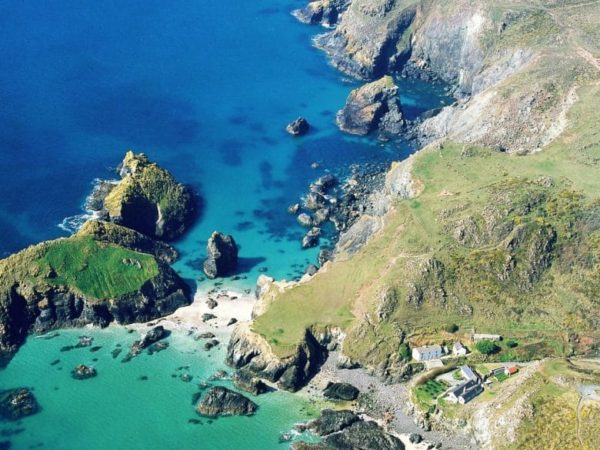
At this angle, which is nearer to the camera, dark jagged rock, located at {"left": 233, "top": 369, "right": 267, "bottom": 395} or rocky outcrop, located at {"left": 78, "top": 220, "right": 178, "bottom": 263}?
dark jagged rock, located at {"left": 233, "top": 369, "right": 267, "bottom": 395}

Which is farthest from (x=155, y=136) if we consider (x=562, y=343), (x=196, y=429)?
(x=562, y=343)

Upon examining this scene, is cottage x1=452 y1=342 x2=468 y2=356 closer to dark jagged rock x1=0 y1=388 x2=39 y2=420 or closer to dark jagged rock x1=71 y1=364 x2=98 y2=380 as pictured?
dark jagged rock x1=71 y1=364 x2=98 y2=380

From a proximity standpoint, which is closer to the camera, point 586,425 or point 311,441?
point 586,425

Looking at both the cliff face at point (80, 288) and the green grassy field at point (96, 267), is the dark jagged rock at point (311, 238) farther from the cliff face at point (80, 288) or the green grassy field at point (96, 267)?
the green grassy field at point (96, 267)

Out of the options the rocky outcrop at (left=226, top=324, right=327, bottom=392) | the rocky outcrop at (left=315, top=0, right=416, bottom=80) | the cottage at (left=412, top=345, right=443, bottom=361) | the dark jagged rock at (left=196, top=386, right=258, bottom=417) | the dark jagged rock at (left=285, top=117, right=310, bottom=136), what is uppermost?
the rocky outcrop at (left=315, top=0, right=416, bottom=80)

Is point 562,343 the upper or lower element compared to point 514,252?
lower

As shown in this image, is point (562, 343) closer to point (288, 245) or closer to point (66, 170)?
point (288, 245)

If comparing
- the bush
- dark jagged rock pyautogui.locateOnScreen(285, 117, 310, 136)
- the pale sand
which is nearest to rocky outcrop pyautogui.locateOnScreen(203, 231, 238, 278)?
the pale sand
